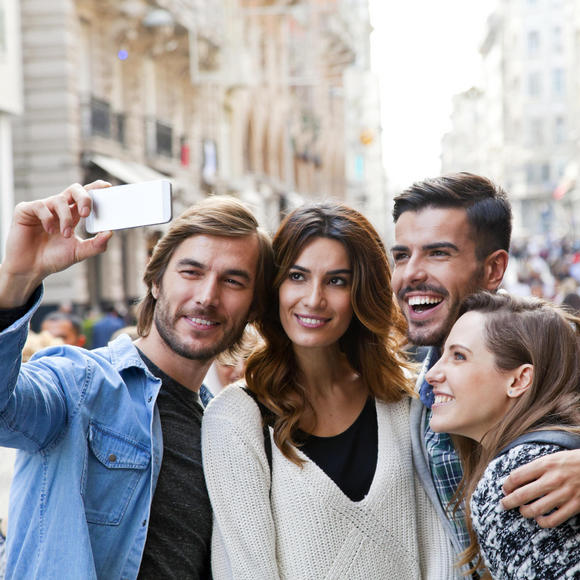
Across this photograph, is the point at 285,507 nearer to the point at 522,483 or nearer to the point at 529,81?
the point at 522,483

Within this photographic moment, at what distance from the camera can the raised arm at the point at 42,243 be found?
99.9 inches

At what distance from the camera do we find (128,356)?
10.6 feet

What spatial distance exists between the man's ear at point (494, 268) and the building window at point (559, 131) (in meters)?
84.5

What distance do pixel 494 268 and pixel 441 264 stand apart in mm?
251

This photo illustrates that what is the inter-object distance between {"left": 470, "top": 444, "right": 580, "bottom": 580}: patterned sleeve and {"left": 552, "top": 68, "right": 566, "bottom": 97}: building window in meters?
86.7

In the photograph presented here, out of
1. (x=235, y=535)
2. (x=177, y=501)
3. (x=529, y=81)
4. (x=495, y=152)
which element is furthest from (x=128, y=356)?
(x=495, y=152)

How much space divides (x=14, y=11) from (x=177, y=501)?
45.0 feet

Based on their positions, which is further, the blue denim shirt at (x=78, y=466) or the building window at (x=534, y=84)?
the building window at (x=534, y=84)

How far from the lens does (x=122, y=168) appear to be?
59.4 feet

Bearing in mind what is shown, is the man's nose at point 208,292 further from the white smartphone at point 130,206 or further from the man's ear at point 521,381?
the man's ear at point 521,381

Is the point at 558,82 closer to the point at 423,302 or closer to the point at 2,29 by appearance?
the point at 2,29

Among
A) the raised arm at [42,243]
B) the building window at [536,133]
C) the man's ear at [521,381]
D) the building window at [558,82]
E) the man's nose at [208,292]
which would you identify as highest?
the building window at [558,82]

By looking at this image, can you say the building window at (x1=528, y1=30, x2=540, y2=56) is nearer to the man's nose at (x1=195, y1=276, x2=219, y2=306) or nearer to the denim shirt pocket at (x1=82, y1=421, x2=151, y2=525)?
the man's nose at (x1=195, y1=276, x2=219, y2=306)

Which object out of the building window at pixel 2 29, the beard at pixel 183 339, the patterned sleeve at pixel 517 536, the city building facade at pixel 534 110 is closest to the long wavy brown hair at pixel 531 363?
the patterned sleeve at pixel 517 536
